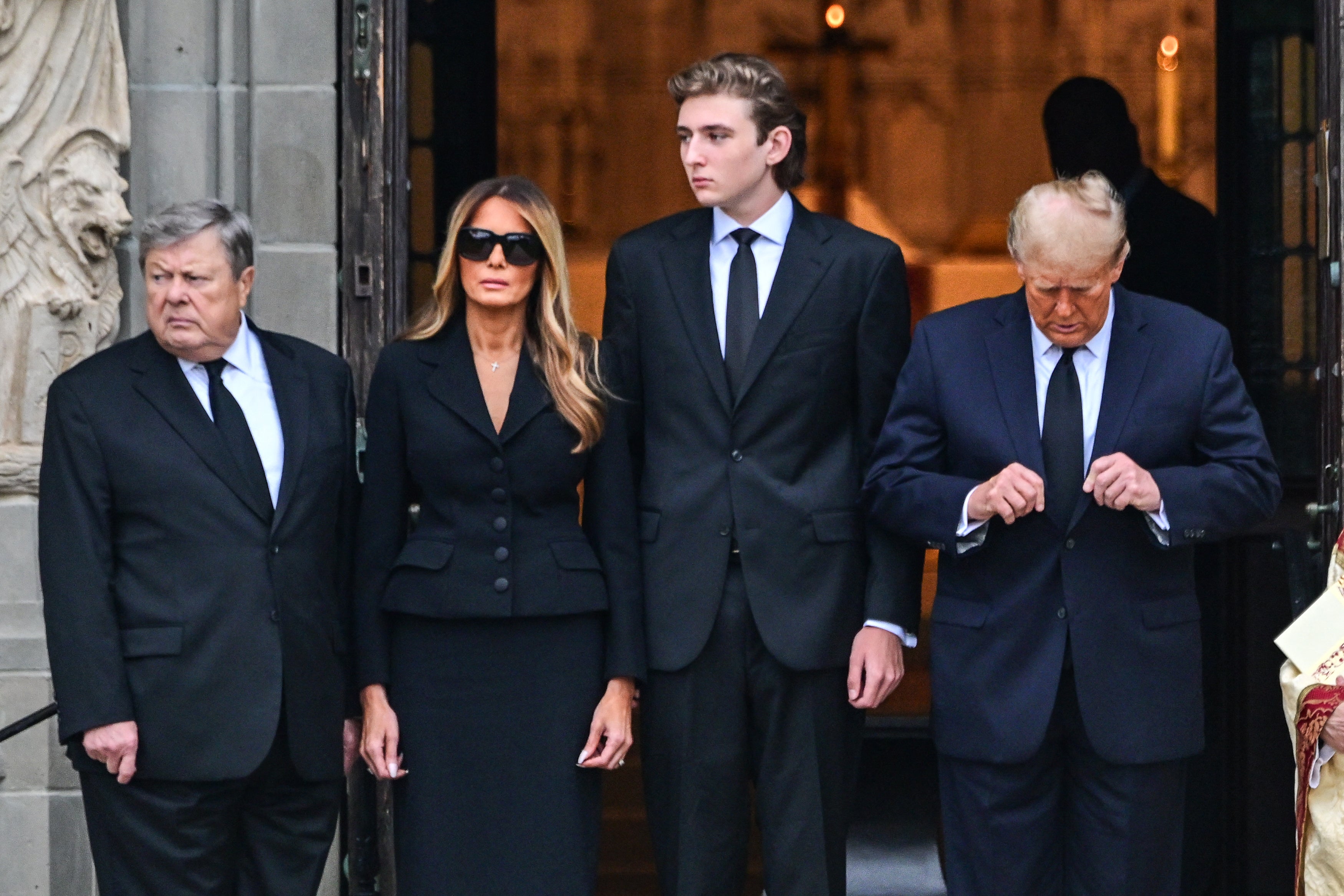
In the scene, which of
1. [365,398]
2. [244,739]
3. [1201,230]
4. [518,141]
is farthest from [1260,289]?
[518,141]

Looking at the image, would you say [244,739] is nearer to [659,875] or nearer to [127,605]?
[127,605]

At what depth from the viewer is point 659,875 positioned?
13.8ft

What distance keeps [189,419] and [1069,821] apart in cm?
201

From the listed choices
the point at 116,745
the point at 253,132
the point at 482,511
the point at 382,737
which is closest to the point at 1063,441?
the point at 482,511

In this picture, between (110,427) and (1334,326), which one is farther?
(1334,326)

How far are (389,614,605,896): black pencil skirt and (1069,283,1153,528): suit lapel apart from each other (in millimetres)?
1127

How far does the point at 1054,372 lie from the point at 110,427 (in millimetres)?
1939

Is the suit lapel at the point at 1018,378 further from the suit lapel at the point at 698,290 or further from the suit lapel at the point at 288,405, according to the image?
the suit lapel at the point at 288,405

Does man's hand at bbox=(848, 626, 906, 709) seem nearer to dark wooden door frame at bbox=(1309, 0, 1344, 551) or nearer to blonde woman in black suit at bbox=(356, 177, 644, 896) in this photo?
blonde woman in black suit at bbox=(356, 177, 644, 896)

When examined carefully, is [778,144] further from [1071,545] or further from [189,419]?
[189,419]

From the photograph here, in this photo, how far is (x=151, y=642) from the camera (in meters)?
3.81

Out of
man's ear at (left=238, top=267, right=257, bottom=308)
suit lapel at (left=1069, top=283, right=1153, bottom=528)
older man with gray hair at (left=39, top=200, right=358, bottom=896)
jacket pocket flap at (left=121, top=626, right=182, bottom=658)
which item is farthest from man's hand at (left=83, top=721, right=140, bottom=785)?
suit lapel at (left=1069, top=283, right=1153, bottom=528)

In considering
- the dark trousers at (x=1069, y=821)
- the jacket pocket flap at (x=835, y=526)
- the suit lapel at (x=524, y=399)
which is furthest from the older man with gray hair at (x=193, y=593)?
the dark trousers at (x=1069, y=821)

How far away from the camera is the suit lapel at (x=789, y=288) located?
4.15m
